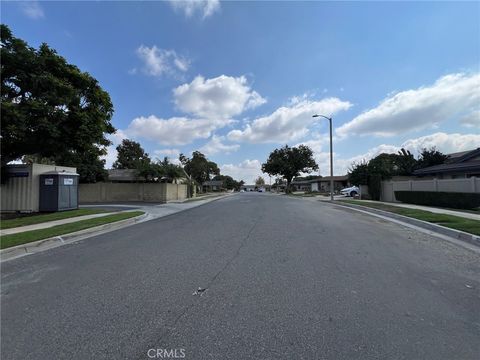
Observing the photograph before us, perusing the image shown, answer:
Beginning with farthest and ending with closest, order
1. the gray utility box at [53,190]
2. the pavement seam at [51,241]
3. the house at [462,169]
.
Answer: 1. the house at [462,169]
2. the gray utility box at [53,190]
3. the pavement seam at [51,241]

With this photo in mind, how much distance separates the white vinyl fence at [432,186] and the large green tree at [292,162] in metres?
46.1

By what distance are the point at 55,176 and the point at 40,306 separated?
1611 cm

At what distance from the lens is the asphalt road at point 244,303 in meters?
3.43

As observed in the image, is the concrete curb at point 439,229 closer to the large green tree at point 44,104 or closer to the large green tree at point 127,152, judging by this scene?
the large green tree at point 44,104

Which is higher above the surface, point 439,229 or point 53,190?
point 53,190

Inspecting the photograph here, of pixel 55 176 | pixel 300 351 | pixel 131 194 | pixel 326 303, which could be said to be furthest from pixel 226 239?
pixel 131 194

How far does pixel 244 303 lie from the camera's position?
4613 mm

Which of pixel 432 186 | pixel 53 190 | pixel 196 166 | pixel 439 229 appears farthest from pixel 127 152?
pixel 439 229

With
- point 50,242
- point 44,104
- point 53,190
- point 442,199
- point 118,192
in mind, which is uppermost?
point 44,104

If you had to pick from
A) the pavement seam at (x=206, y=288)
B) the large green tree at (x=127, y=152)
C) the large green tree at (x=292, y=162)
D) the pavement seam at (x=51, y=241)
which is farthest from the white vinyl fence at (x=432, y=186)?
the large green tree at (x=127, y=152)

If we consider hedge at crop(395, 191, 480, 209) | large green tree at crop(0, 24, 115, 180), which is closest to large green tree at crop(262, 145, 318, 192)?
hedge at crop(395, 191, 480, 209)

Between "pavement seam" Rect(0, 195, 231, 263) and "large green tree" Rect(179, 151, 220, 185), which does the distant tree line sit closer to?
"pavement seam" Rect(0, 195, 231, 263)

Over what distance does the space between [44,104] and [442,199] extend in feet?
78.8

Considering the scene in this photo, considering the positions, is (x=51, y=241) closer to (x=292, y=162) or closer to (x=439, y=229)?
(x=439, y=229)
